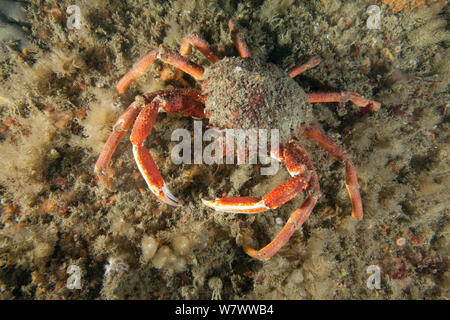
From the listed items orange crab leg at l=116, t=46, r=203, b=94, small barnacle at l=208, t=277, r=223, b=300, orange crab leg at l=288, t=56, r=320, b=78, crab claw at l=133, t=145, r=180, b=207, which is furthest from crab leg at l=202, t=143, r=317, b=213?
orange crab leg at l=116, t=46, r=203, b=94

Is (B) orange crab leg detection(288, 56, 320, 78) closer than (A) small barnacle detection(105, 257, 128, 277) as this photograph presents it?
No

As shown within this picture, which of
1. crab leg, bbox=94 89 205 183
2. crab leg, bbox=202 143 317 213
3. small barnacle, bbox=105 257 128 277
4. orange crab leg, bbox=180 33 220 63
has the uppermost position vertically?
orange crab leg, bbox=180 33 220 63

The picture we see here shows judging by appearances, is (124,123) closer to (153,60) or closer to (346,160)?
(153,60)

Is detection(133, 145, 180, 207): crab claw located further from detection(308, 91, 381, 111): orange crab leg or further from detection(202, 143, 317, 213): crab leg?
detection(308, 91, 381, 111): orange crab leg

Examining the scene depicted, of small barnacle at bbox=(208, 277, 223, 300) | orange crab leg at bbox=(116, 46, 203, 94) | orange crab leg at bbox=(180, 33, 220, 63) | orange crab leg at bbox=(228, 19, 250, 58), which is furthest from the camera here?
orange crab leg at bbox=(228, 19, 250, 58)

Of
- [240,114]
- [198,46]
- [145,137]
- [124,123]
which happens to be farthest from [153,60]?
[240,114]

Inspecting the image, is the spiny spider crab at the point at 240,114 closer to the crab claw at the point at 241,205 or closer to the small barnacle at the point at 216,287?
the crab claw at the point at 241,205

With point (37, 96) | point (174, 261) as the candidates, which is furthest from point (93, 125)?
point (174, 261)

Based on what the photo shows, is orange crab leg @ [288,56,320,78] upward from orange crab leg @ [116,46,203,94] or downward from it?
downward
